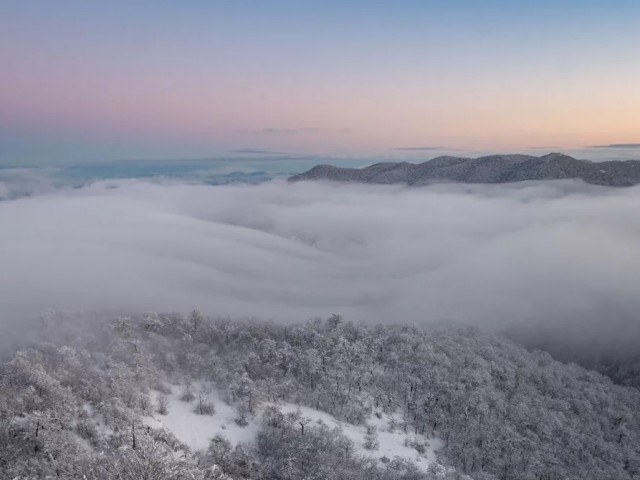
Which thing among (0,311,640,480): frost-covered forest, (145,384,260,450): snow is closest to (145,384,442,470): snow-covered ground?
(145,384,260,450): snow

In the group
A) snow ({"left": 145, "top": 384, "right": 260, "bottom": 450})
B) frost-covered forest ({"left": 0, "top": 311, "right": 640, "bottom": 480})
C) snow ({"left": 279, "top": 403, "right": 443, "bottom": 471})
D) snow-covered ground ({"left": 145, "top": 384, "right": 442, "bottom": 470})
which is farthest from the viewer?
snow ({"left": 279, "top": 403, "right": 443, "bottom": 471})

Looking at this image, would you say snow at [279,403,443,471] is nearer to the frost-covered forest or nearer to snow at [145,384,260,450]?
the frost-covered forest

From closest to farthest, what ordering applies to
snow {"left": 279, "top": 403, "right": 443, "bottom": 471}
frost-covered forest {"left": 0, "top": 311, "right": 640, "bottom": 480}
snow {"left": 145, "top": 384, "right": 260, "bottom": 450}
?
frost-covered forest {"left": 0, "top": 311, "right": 640, "bottom": 480}, snow {"left": 145, "top": 384, "right": 260, "bottom": 450}, snow {"left": 279, "top": 403, "right": 443, "bottom": 471}

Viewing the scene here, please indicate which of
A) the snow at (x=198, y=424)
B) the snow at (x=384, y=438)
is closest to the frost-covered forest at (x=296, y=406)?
the snow at (x=198, y=424)

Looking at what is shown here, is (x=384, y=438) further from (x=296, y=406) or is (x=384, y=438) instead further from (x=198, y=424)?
(x=198, y=424)

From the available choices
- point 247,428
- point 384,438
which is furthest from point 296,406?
point 384,438

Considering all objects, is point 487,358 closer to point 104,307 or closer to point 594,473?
point 594,473
